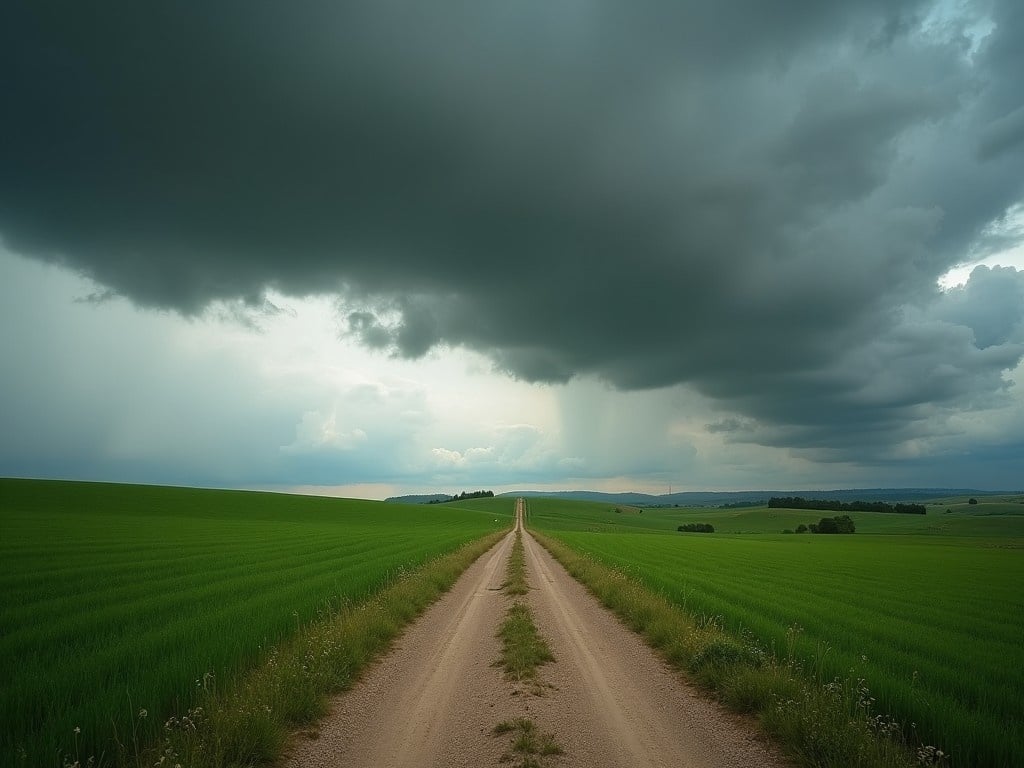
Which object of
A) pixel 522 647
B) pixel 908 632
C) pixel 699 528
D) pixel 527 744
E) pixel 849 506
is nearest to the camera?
pixel 527 744

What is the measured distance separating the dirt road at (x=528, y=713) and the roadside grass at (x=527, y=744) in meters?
0.12

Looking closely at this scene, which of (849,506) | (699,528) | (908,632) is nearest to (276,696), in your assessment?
(908,632)

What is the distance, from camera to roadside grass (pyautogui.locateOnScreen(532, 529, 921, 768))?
6.00m

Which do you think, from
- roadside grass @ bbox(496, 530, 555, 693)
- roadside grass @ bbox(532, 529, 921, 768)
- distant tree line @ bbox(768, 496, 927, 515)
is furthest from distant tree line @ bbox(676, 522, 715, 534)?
roadside grass @ bbox(532, 529, 921, 768)

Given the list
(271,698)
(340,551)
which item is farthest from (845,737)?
(340,551)

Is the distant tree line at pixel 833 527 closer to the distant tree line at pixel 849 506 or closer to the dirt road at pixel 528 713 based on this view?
the distant tree line at pixel 849 506

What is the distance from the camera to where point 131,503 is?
3317 inches

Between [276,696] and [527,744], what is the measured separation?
3.83m

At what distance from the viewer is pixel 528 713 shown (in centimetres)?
781

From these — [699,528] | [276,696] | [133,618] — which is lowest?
[699,528]

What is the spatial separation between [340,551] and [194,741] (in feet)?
101

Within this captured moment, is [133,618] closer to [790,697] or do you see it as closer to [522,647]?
[522,647]

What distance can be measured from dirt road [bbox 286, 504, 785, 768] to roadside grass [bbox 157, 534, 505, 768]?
15.0 inches

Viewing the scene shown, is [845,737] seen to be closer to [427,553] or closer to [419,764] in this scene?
[419,764]
